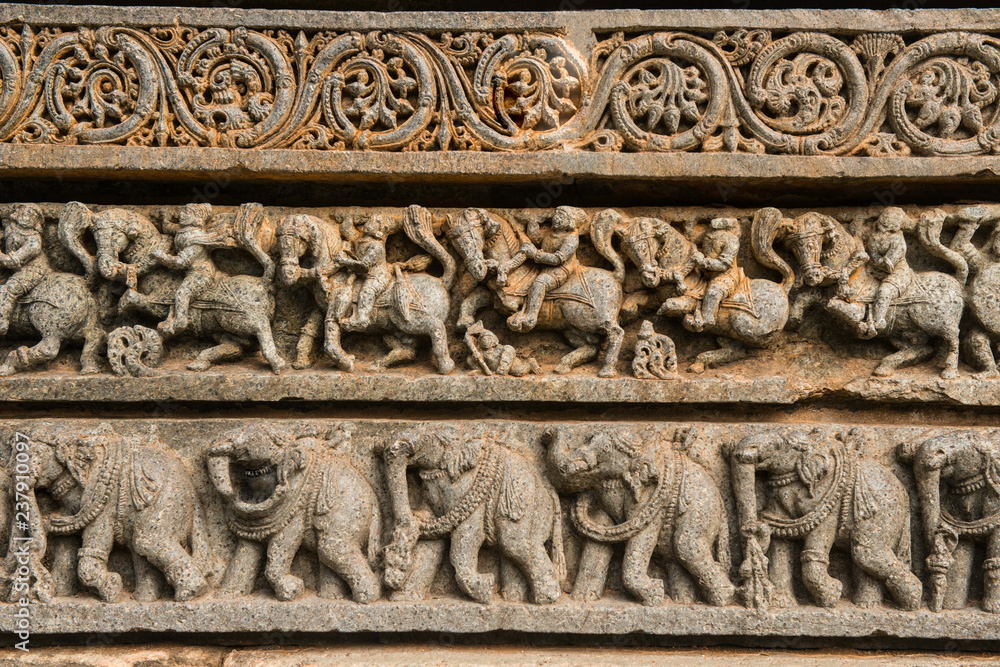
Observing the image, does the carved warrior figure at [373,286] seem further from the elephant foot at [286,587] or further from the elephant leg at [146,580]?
the elephant leg at [146,580]

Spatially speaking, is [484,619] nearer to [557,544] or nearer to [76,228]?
[557,544]

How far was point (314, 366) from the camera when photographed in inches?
142

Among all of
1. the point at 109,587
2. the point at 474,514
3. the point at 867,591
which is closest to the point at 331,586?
the point at 474,514

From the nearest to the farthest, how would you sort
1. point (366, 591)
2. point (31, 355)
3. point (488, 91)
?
point (366, 591) < point (31, 355) < point (488, 91)

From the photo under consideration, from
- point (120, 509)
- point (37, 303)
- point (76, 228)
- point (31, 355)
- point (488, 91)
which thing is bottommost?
point (120, 509)

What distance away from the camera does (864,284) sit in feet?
11.7

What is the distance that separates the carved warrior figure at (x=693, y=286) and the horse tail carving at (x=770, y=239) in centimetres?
6

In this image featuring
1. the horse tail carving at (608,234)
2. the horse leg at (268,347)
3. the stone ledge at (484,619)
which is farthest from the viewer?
the horse tail carving at (608,234)

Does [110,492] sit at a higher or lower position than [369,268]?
lower

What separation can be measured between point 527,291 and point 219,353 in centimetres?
156

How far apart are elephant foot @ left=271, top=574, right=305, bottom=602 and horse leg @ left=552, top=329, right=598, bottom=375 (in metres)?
1.58

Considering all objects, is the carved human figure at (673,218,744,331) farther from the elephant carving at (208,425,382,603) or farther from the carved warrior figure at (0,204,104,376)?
the carved warrior figure at (0,204,104,376)

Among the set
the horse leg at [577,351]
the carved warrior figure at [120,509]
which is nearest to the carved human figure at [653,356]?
the horse leg at [577,351]

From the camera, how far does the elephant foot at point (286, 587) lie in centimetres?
329
